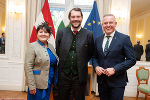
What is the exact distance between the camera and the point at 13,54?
12.2 feet

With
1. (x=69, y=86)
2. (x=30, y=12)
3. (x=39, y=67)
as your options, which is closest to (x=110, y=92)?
(x=69, y=86)

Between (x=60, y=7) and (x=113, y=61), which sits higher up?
Answer: (x=60, y=7)

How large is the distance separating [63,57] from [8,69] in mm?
2866

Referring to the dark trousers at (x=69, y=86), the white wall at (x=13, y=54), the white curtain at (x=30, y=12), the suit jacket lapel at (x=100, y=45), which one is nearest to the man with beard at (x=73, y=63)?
the dark trousers at (x=69, y=86)

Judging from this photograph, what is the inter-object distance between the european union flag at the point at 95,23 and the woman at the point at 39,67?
1.95 metres

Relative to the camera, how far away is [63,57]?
166 cm

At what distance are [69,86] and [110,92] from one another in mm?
540

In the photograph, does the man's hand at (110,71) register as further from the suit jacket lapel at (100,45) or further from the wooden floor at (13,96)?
the wooden floor at (13,96)

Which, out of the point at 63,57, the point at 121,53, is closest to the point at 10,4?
the point at 63,57

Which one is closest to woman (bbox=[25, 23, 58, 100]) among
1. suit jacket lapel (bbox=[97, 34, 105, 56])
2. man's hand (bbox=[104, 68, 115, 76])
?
suit jacket lapel (bbox=[97, 34, 105, 56])

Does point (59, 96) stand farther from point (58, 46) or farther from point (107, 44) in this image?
point (107, 44)

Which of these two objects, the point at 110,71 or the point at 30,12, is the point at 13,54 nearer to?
the point at 30,12

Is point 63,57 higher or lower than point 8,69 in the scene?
higher

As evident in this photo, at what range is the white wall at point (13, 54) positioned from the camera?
3.66 meters
